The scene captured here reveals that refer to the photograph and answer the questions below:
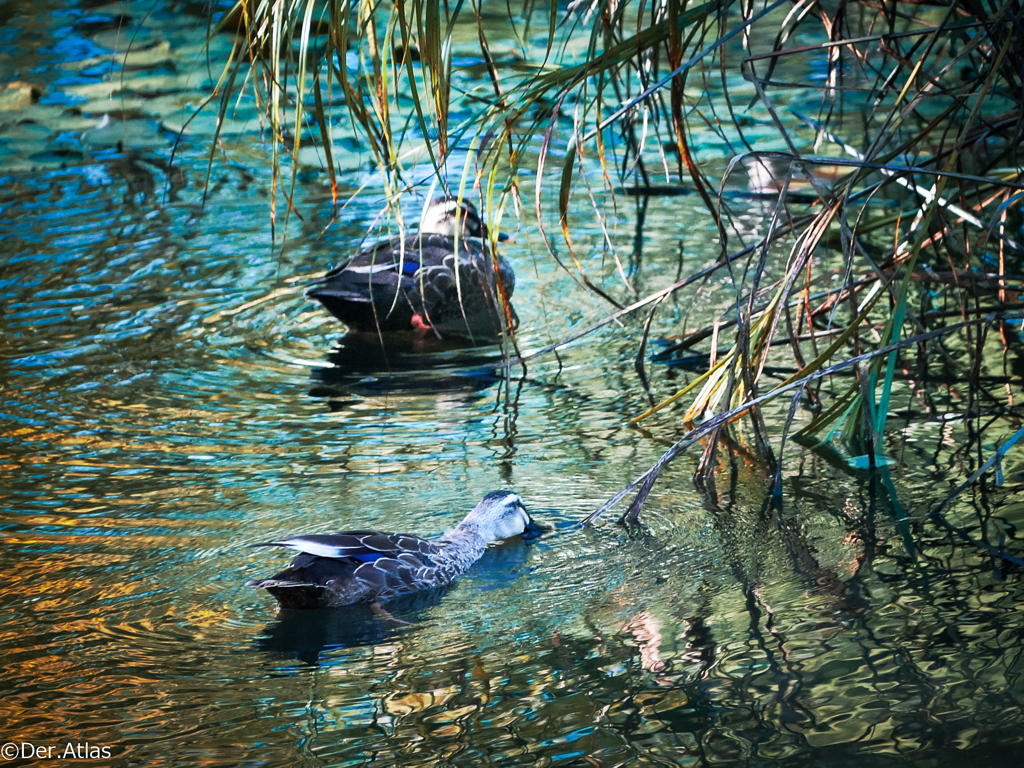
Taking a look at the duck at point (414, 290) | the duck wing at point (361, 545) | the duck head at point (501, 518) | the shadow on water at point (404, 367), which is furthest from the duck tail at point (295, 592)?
the duck at point (414, 290)

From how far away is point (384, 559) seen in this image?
3955 mm

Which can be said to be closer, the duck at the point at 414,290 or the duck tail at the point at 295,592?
the duck tail at the point at 295,592

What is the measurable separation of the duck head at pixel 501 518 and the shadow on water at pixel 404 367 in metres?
1.57

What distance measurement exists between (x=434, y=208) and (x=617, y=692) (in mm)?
5265

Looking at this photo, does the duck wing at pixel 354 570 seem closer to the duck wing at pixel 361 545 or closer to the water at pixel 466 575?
the duck wing at pixel 361 545

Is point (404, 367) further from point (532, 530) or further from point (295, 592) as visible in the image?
point (295, 592)

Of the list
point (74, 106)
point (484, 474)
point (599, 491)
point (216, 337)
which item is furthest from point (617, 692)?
point (74, 106)

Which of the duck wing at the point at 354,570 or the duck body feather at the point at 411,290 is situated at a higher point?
the duck body feather at the point at 411,290

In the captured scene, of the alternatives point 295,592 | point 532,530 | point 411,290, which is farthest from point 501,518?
point 411,290

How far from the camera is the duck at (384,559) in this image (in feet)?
12.5

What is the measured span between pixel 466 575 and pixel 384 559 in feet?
1.32

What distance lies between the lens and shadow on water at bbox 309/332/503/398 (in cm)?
589

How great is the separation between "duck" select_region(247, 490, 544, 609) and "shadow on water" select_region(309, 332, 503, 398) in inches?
63.4

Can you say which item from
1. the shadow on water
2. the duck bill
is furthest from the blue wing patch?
the shadow on water
